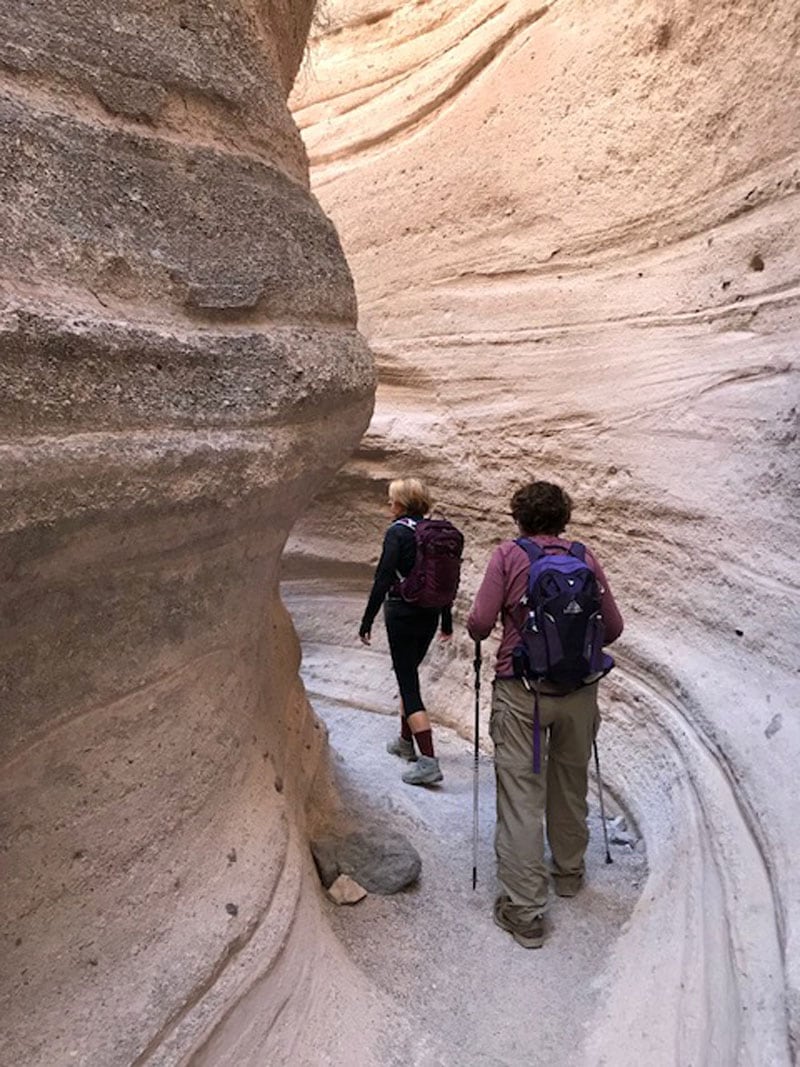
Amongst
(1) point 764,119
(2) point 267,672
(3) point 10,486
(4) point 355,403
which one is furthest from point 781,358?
(3) point 10,486

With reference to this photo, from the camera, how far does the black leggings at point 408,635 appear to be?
4.39m

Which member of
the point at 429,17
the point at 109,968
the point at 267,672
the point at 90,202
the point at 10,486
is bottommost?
the point at 109,968

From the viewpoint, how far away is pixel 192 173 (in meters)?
2.27

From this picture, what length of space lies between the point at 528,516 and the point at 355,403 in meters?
0.94

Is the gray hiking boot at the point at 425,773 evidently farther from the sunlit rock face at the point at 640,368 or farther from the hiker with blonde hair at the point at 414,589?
the sunlit rock face at the point at 640,368

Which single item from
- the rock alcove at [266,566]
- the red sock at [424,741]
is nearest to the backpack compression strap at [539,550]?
the rock alcove at [266,566]

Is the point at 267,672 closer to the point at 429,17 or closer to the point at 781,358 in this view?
the point at 781,358

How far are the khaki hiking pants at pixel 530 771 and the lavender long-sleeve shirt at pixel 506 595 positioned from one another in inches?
5.8

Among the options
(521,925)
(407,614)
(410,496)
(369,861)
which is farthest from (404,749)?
(521,925)

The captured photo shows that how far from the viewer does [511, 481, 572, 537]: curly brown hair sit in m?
3.32

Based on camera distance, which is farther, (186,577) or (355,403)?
(355,403)

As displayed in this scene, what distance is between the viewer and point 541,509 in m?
3.32

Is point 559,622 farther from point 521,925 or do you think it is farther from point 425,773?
point 425,773

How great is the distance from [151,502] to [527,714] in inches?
69.1
